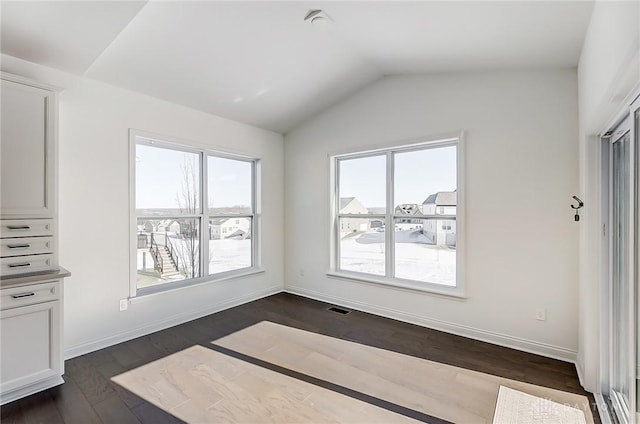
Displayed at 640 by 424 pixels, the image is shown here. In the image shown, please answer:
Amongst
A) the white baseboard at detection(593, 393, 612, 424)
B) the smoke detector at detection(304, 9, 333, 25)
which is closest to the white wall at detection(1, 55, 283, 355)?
the smoke detector at detection(304, 9, 333, 25)

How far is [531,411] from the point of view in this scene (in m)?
2.07

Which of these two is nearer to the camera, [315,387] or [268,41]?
[315,387]

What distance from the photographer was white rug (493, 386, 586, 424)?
198cm

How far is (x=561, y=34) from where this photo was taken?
2275 mm

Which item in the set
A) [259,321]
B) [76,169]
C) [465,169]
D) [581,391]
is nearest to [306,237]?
[259,321]

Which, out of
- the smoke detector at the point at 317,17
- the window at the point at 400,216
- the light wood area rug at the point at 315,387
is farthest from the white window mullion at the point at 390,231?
the smoke detector at the point at 317,17

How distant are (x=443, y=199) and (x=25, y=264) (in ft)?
13.0

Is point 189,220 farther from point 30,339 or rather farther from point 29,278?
point 30,339

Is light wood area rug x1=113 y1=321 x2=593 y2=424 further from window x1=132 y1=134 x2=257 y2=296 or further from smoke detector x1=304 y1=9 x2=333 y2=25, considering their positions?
smoke detector x1=304 y1=9 x2=333 y2=25

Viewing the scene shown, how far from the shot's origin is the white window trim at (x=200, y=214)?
323cm

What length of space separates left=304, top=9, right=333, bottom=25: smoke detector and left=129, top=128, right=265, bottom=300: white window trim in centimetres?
200

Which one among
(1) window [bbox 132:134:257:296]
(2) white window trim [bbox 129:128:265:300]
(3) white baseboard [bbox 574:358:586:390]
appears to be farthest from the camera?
(1) window [bbox 132:134:257:296]

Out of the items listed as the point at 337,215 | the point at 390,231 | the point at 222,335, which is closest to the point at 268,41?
the point at 337,215

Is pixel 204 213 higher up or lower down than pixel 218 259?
higher up
